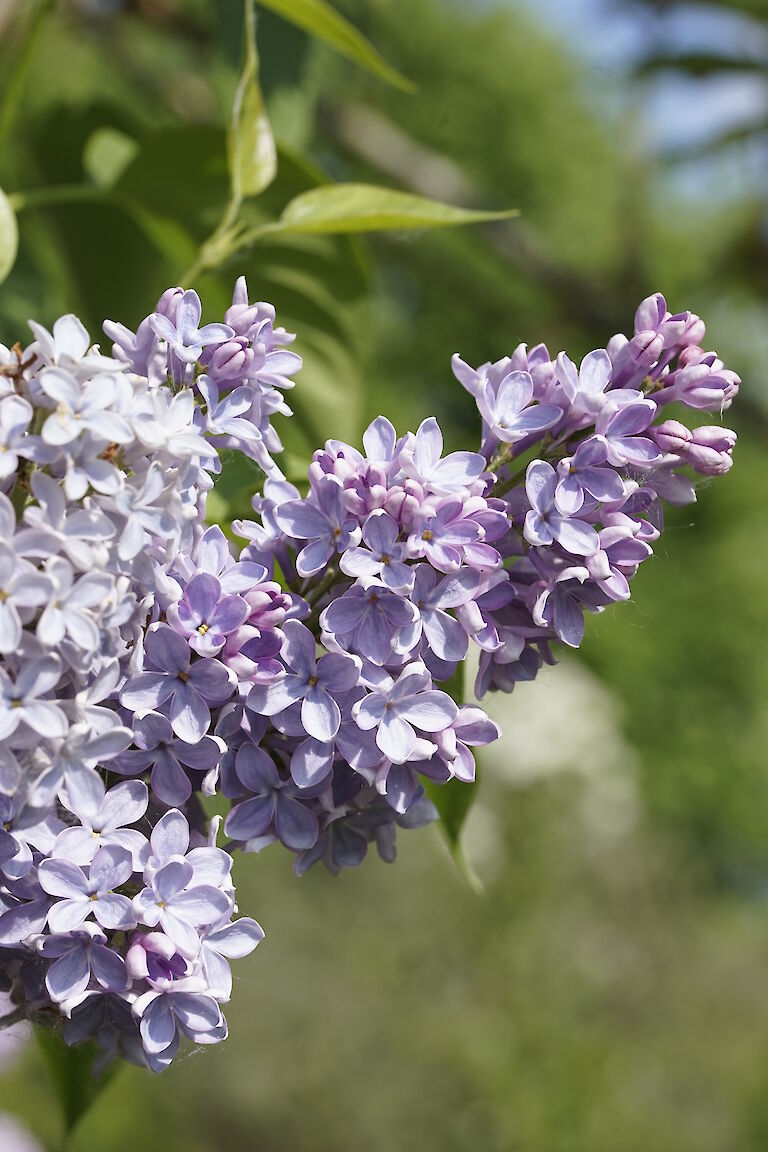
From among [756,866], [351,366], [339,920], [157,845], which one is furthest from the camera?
[756,866]

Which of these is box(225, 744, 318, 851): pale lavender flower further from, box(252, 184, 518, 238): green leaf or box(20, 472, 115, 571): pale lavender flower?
box(252, 184, 518, 238): green leaf

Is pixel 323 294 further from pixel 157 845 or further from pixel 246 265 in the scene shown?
pixel 157 845

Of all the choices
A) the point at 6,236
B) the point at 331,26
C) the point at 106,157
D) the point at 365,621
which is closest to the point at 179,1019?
the point at 365,621

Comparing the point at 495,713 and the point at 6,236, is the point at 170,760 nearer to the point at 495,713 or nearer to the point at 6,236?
the point at 6,236

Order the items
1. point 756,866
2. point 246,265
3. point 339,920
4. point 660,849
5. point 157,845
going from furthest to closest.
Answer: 1. point 756,866
2. point 660,849
3. point 339,920
4. point 246,265
5. point 157,845

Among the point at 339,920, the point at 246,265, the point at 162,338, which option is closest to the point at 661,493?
the point at 162,338

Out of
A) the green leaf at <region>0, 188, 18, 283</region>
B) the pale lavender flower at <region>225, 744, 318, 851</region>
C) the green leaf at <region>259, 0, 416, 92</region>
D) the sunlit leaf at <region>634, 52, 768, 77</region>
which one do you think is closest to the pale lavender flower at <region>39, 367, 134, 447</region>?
the pale lavender flower at <region>225, 744, 318, 851</region>
